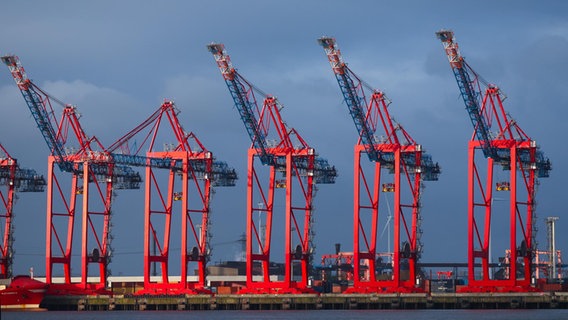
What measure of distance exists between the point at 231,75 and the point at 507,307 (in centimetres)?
3352

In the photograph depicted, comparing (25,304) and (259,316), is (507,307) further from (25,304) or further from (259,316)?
(25,304)

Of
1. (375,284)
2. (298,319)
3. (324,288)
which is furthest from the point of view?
(324,288)

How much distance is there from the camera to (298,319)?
9706 centimetres

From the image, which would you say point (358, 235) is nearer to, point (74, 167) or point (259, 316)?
point (259, 316)

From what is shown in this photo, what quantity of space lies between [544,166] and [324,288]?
28.7 metres

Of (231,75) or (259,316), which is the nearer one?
(259,316)

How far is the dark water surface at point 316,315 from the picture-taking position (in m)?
96.9

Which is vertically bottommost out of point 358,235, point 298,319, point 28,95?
point 298,319

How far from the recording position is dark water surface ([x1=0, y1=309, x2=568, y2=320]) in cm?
9688

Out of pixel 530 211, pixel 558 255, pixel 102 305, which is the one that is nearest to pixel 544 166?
pixel 530 211

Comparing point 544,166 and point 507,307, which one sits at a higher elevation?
point 544,166

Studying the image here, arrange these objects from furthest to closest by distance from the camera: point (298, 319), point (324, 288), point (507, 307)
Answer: point (324, 288)
point (507, 307)
point (298, 319)

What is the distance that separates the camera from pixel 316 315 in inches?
4109

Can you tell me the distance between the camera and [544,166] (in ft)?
389
